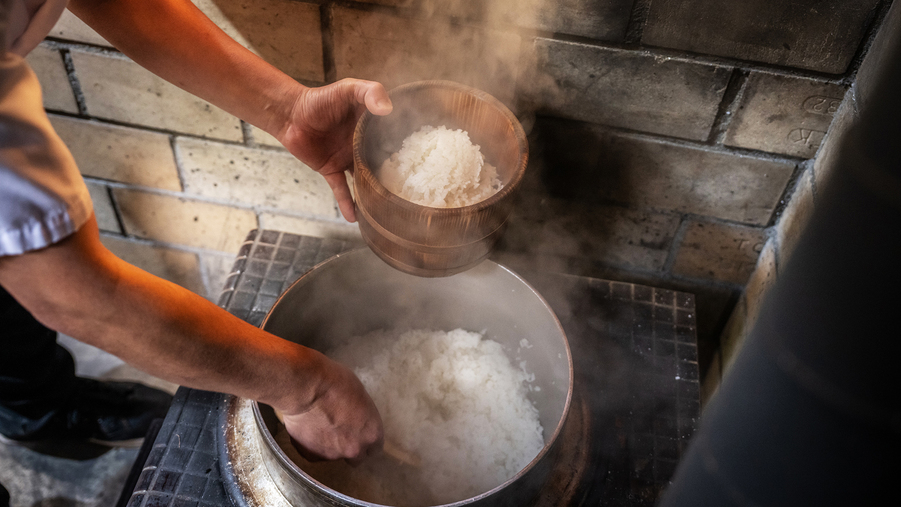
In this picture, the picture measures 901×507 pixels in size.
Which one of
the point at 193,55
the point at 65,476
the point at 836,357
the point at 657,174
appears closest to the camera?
the point at 836,357

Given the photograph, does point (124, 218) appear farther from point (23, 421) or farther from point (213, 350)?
point (213, 350)

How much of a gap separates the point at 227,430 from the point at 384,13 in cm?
111

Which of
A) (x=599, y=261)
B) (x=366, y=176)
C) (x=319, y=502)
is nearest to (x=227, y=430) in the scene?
(x=319, y=502)

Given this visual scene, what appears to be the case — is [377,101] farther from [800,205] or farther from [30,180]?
[800,205]

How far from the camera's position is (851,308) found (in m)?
0.44

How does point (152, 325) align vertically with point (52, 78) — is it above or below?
above

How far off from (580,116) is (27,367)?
205cm

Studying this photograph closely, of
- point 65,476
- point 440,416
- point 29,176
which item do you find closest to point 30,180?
point 29,176

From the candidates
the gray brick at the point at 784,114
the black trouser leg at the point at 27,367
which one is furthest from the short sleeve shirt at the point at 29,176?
the gray brick at the point at 784,114

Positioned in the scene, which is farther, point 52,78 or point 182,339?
point 52,78

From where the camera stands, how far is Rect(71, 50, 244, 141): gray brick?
1.77 meters

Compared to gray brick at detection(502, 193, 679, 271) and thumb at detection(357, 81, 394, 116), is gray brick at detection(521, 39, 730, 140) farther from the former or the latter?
thumb at detection(357, 81, 394, 116)

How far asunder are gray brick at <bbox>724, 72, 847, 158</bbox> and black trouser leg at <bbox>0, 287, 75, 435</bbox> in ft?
7.53

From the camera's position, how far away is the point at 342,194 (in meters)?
1.49
